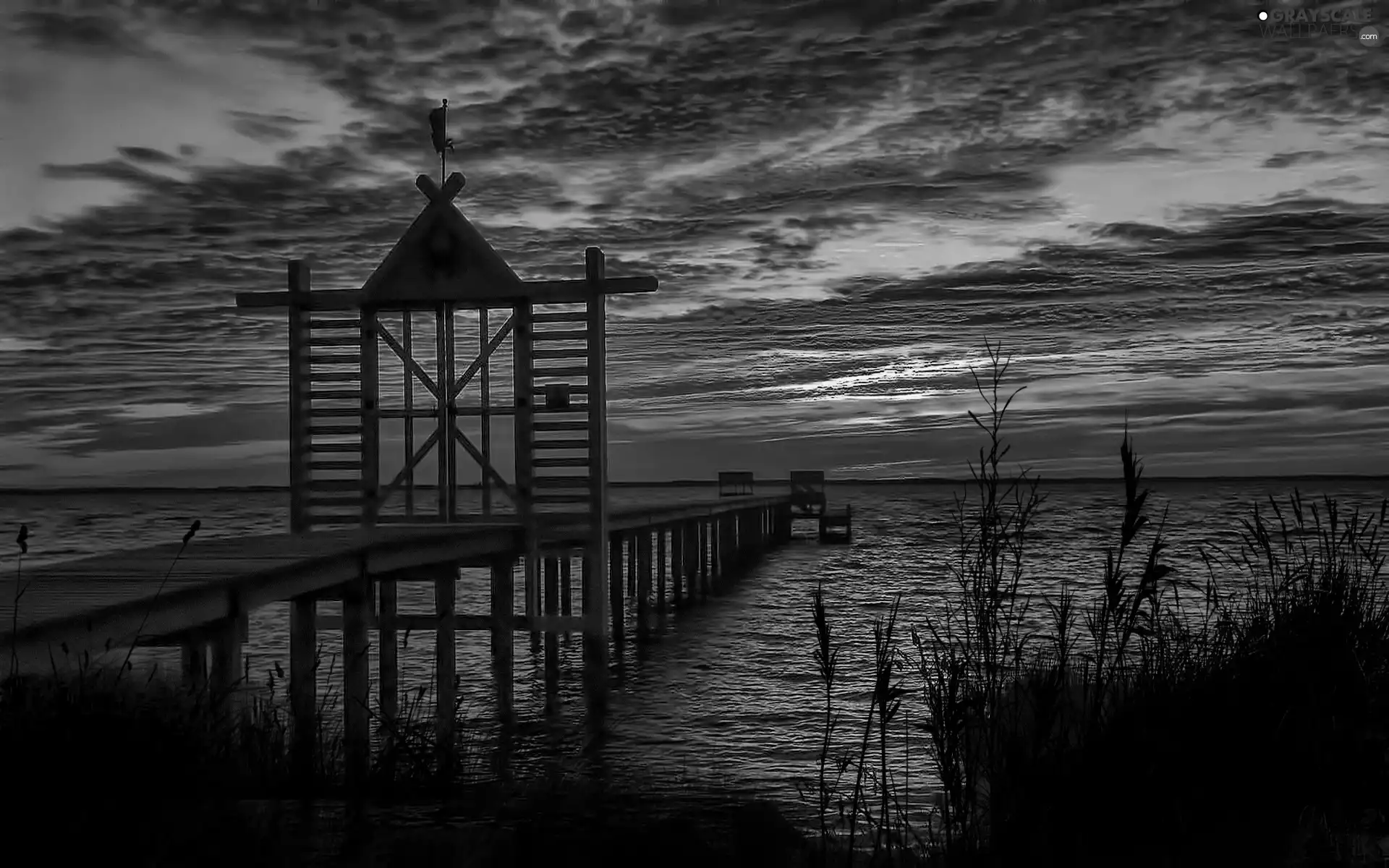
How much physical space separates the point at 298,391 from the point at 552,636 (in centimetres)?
469

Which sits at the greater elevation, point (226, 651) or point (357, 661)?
point (226, 651)

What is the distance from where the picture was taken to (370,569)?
761 centimetres

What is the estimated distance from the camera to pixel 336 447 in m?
11.3

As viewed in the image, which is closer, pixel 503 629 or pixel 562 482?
pixel 503 629

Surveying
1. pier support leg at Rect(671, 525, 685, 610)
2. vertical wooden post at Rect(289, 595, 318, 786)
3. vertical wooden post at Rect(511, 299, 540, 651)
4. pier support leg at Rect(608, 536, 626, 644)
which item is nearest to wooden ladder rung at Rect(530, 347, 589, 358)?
vertical wooden post at Rect(511, 299, 540, 651)

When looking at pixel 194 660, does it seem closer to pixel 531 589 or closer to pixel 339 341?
pixel 339 341

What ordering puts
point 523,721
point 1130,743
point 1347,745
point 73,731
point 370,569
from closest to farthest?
point 73,731
point 1130,743
point 1347,745
point 370,569
point 523,721

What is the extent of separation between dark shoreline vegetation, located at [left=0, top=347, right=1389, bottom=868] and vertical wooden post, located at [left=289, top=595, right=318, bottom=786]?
0.53ft

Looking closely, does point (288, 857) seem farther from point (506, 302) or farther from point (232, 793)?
point (506, 302)

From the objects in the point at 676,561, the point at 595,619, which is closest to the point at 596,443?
the point at 595,619

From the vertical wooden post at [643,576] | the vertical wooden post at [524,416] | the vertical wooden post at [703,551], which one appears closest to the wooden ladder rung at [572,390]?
the vertical wooden post at [524,416]

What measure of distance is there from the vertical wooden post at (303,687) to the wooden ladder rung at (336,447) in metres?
4.00

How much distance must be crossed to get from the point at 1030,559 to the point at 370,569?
3094 centimetres

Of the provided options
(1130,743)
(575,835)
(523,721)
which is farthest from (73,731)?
(523,721)
